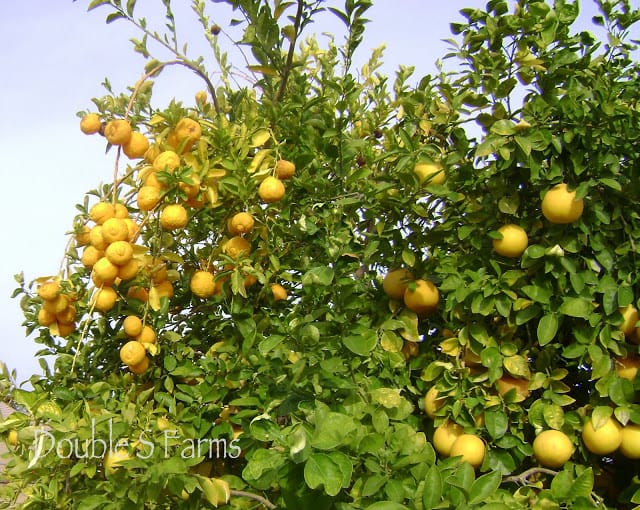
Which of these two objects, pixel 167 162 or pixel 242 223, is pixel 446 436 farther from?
pixel 167 162

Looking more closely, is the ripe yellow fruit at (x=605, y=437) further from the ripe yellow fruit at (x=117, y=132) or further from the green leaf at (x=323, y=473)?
the ripe yellow fruit at (x=117, y=132)

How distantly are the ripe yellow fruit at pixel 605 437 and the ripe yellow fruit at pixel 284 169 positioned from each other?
91cm

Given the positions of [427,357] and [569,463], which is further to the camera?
[427,357]

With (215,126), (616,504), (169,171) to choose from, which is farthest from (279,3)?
(616,504)

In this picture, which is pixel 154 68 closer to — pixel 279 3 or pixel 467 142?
pixel 279 3

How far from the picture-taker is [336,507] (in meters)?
1.17

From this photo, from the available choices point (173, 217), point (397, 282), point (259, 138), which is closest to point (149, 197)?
point (173, 217)

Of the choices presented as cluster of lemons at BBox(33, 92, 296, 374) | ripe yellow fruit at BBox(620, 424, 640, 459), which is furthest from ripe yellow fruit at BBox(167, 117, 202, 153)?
ripe yellow fruit at BBox(620, 424, 640, 459)

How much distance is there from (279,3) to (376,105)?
2.29ft

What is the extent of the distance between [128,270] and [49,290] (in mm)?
238

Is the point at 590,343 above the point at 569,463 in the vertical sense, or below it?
above

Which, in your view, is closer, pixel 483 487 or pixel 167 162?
pixel 483 487

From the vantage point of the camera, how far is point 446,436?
61.3 inches

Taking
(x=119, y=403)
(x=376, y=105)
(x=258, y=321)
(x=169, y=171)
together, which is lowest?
(x=119, y=403)
